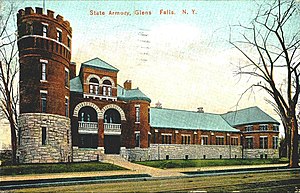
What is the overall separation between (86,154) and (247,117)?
257 inches

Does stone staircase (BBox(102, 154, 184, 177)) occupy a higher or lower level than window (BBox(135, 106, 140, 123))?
lower

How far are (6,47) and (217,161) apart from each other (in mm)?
8021

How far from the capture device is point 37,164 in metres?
10.2

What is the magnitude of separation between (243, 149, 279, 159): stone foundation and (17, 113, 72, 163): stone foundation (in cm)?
704

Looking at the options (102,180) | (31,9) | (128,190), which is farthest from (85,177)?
(31,9)

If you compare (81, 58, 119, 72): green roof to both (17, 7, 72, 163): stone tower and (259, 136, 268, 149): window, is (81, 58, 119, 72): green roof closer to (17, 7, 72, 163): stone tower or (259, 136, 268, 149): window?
(17, 7, 72, 163): stone tower

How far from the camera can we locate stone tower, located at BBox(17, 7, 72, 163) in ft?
33.4

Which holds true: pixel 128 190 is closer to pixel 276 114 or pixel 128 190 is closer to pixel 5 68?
pixel 5 68

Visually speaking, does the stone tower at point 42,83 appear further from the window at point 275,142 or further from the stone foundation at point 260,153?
the window at point 275,142

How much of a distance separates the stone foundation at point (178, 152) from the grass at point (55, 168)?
4.66ft

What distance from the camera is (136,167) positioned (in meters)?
11.5

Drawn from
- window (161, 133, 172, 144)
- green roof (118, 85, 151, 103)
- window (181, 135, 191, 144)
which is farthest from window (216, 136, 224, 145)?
green roof (118, 85, 151, 103)

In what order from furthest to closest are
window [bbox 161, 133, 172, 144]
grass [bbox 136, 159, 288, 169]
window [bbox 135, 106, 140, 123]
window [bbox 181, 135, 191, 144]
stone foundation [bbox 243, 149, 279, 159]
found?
stone foundation [bbox 243, 149, 279, 159]
window [bbox 161, 133, 172, 144]
window [bbox 135, 106, 140, 123]
window [bbox 181, 135, 191, 144]
grass [bbox 136, 159, 288, 169]

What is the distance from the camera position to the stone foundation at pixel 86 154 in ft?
37.0
